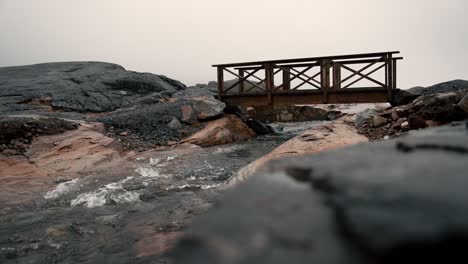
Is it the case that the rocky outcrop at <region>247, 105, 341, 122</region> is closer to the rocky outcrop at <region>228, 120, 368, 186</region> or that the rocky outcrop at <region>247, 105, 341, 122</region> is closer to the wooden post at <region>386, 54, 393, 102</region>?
the wooden post at <region>386, 54, 393, 102</region>

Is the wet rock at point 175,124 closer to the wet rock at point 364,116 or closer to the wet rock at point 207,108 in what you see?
the wet rock at point 207,108

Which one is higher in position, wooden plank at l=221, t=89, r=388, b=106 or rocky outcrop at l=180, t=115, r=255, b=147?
wooden plank at l=221, t=89, r=388, b=106

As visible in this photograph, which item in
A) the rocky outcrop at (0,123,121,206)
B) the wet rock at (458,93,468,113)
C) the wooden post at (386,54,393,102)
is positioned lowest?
the rocky outcrop at (0,123,121,206)

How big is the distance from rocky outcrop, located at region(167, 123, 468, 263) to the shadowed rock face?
14971 mm

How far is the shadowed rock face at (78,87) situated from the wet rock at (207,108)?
13.0 feet

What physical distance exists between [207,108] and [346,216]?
38.7ft

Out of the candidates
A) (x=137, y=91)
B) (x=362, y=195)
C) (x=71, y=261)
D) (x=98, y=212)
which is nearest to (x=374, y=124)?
(x=98, y=212)

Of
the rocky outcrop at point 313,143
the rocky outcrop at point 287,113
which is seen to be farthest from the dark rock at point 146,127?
the rocky outcrop at point 287,113

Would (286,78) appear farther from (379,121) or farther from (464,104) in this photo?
(464,104)

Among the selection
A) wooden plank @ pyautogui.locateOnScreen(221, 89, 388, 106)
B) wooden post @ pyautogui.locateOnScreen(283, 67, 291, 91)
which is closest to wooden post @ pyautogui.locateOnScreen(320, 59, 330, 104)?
wooden plank @ pyautogui.locateOnScreen(221, 89, 388, 106)

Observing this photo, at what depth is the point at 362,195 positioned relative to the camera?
1.05 m

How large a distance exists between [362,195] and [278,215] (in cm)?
26

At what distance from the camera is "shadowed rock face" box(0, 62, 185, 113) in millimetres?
15445

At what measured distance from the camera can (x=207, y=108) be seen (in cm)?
1267
